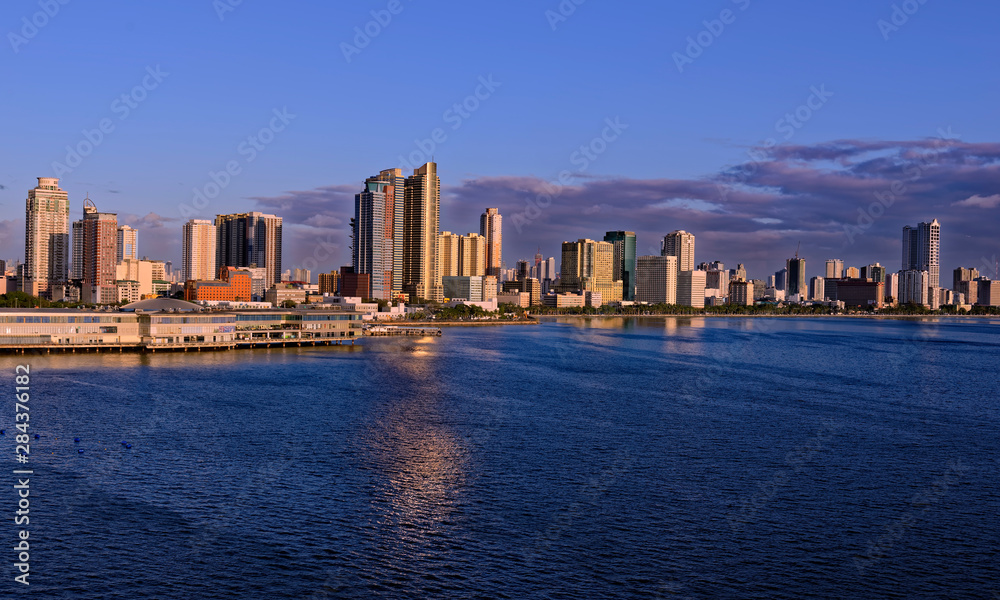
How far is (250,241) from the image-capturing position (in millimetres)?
196125

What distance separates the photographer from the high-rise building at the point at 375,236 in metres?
158

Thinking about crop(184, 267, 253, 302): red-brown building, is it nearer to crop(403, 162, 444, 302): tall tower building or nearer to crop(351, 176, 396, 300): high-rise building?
crop(351, 176, 396, 300): high-rise building

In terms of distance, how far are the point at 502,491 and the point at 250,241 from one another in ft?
611

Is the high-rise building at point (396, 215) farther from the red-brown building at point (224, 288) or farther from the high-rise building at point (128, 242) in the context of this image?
the high-rise building at point (128, 242)

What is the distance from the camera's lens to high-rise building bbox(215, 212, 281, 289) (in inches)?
7721

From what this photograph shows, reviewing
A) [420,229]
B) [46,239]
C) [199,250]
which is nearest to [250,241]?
[199,250]

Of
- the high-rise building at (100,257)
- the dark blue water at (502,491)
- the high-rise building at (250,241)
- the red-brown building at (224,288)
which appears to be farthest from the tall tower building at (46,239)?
the dark blue water at (502,491)

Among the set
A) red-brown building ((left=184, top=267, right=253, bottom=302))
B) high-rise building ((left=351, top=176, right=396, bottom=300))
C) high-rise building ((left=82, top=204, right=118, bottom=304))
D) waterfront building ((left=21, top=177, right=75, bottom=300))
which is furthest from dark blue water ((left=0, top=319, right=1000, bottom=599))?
waterfront building ((left=21, top=177, right=75, bottom=300))

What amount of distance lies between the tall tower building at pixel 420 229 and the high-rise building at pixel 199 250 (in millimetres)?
56847

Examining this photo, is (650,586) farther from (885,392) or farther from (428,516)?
(885,392)

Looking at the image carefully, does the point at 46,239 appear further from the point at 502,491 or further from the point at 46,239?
the point at 502,491

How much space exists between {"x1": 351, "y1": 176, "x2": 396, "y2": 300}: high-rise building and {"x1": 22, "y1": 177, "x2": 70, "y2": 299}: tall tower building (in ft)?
194

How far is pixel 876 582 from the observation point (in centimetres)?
1623

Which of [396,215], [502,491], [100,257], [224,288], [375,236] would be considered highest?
[396,215]
